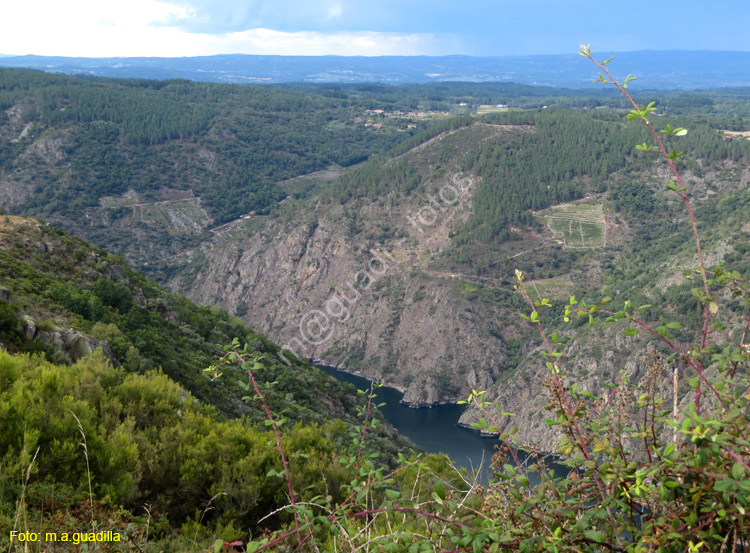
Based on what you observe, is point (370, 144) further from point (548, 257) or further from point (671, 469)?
point (671, 469)

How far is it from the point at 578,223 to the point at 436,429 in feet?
114

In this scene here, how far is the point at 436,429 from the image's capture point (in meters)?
55.0

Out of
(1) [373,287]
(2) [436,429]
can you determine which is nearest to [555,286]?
(2) [436,429]

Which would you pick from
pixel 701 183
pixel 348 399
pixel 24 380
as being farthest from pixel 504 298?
pixel 24 380

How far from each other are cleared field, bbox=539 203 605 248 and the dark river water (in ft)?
86.7

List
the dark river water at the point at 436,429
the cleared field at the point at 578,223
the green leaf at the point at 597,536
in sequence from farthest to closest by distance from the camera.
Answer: the cleared field at the point at 578,223 → the dark river water at the point at 436,429 → the green leaf at the point at 597,536

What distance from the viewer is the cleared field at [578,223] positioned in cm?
6850

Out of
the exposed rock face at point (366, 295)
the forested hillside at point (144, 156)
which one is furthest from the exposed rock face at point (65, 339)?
the forested hillside at point (144, 156)

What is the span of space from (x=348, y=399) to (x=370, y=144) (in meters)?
110

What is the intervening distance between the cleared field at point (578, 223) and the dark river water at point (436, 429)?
26.4m

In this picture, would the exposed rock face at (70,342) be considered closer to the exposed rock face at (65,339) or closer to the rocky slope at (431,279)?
the exposed rock face at (65,339)

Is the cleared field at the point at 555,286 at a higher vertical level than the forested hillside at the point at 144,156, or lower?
lower

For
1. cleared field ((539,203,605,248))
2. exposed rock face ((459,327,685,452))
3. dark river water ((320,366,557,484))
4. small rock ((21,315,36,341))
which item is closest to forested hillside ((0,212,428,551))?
small rock ((21,315,36,341))

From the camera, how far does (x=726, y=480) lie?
2703mm
